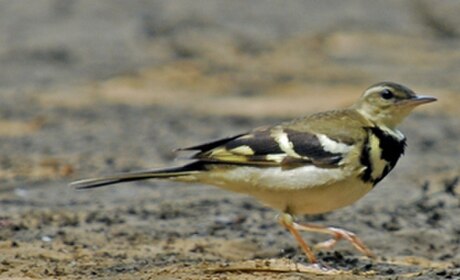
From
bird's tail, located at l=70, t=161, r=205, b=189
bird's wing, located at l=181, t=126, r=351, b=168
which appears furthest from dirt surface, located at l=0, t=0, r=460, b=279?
bird's wing, located at l=181, t=126, r=351, b=168

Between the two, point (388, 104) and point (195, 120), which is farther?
point (195, 120)

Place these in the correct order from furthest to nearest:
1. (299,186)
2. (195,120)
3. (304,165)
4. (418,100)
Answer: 1. (195,120)
2. (418,100)
3. (304,165)
4. (299,186)

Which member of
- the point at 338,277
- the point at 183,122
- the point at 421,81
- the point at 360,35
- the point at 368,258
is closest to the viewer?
the point at 338,277

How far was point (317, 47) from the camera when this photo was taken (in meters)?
21.0

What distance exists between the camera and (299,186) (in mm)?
9195

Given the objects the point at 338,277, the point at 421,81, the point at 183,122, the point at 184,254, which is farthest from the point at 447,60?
the point at 338,277

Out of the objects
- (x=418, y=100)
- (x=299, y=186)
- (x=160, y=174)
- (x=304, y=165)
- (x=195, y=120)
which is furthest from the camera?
(x=195, y=120)

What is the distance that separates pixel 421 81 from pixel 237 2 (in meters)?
4.93

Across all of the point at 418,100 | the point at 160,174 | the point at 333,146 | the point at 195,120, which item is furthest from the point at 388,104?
the point at 195,120

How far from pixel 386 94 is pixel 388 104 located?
72 mm

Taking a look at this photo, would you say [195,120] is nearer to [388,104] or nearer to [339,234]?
[388,104]

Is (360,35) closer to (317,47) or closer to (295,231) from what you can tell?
(317,47)

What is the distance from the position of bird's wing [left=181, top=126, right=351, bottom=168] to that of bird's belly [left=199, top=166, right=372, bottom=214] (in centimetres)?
5

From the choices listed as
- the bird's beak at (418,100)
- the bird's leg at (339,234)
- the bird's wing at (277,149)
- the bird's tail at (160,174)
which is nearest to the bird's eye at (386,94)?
the bird's beak at (418,100)
